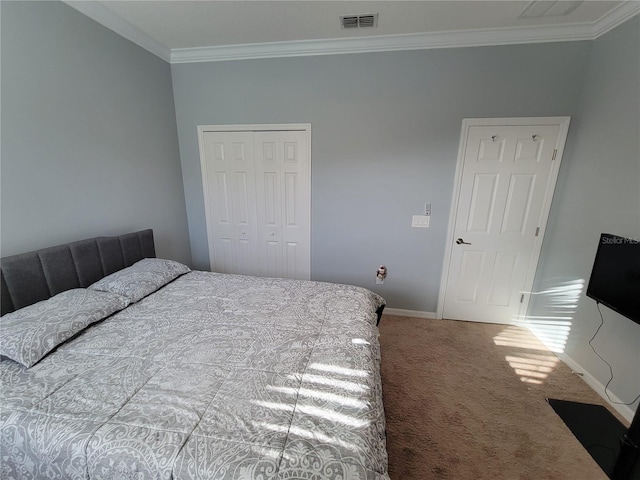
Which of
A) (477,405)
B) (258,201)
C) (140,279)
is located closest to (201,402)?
(140,279)

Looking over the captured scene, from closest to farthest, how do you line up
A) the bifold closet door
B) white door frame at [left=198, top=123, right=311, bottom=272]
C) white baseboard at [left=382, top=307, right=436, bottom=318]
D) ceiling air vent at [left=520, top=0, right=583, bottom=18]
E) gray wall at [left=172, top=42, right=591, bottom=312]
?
1. ceiling air vent at [left=520, top=0, right=583, bottom=18]
2. gray wall at [left=172, top=42, right=591, bottom=312]
3. white door frame at [left=198, top=123, right=311, bottom=272]
4. the bifold closet door
5. white baseboard at [left=382, top=307, right=436, bottom=318]

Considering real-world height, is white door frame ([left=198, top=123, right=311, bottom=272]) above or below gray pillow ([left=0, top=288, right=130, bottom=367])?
above

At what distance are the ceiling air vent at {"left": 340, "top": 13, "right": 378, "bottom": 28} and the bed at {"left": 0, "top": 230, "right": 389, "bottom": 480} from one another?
2.22m

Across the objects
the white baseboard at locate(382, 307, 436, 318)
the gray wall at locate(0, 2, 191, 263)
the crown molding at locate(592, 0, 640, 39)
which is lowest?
the white baseboard at locate(382, 307, 436, 318)

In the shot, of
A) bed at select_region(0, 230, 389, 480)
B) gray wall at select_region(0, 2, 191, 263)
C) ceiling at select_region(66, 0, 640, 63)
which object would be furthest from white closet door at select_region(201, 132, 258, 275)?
bed at select_region(0, 230, 389, 480)

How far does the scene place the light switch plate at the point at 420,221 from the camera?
2742 millimetres

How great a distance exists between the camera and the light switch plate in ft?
9.00

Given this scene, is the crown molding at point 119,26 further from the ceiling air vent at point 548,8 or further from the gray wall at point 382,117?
the ceiling air vent at point 548,8

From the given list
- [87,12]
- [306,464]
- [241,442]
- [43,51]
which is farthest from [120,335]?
[87,12]

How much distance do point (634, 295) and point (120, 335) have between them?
2.99 meters

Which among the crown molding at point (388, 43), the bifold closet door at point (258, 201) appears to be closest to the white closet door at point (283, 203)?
the bifold closet door at point (258, 201)

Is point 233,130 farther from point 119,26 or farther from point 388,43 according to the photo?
point 388,43

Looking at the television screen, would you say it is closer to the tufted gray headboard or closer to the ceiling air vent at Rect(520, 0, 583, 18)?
the ceiling air vent at Rect(520, 0, 583, 18)

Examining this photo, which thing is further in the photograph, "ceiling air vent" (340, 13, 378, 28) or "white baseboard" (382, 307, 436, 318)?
"white baseboard" (382, 307, 436, 318)
